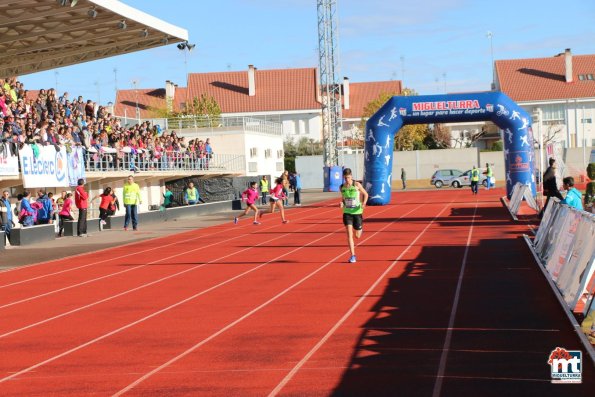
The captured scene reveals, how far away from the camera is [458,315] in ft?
35.9

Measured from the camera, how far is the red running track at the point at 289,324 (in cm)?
783

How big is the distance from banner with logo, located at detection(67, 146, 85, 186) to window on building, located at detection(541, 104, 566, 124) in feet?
231

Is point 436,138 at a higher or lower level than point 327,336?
higher

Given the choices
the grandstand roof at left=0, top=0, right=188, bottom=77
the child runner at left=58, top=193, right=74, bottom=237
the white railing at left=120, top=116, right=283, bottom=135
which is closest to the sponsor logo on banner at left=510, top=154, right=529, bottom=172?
the grandstand roof at left=0, top=0, right=188, bottom=77

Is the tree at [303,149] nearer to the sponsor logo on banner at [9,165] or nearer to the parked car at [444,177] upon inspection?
the parked car at [444,177]

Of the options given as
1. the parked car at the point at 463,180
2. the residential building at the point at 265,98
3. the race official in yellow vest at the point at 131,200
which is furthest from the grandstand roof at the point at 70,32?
the residential building at the point at 265,98

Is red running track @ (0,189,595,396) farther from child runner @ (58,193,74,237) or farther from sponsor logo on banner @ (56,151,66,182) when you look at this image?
sponsor logo on banner @ (56,151,66,182)

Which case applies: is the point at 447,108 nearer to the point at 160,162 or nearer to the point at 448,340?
the point at 160,162

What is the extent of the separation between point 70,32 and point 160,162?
15102 mm

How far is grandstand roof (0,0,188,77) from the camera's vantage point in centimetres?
2456

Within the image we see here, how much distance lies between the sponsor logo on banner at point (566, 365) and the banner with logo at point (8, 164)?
2140 centimetres

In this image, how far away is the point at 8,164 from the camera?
27.5 m

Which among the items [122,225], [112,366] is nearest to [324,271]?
[112,366]

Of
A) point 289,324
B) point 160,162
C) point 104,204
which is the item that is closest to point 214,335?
point 289,324
